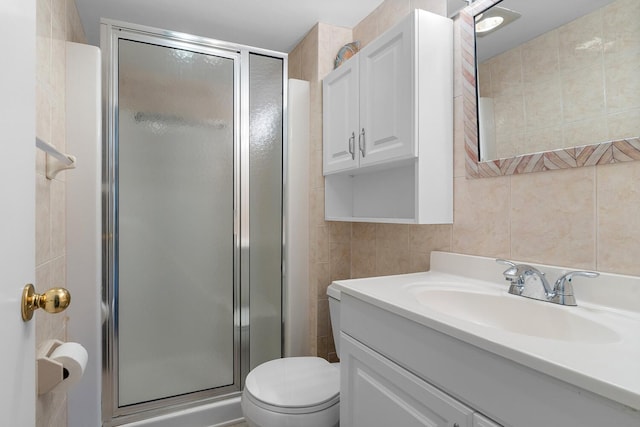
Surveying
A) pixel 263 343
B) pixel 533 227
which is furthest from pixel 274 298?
pixel 533 227

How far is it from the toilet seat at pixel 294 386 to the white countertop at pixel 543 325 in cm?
48

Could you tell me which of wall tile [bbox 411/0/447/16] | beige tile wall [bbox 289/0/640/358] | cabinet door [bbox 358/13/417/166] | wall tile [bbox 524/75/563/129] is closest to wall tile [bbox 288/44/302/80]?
beige tile wall [bbox 289/0/640/358]

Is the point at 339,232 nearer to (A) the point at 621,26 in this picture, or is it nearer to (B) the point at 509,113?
(B) the point at 509,113

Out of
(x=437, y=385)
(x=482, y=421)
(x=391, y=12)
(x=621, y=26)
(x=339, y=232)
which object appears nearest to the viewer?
(x=482, y=421)

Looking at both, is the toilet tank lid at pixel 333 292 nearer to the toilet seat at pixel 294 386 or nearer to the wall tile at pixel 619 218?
the toilet seat at pixel 294 386

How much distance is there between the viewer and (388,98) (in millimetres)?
1521

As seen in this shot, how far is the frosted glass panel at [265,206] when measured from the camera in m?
1.88

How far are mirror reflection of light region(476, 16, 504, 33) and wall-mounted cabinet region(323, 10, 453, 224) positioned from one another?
0.13 m

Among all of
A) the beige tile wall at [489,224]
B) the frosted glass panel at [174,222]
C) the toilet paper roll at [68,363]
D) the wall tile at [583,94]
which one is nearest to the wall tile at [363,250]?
the beige tile wall at [489,224]

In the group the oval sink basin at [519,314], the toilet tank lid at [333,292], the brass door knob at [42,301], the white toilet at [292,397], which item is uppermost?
the brass door knob at [42,301]

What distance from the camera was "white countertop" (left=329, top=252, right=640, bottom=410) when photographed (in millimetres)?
547

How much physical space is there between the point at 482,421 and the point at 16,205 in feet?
3.10

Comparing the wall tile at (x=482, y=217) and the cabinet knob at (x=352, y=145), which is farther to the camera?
the cabinet knob at (x=352, y=145)

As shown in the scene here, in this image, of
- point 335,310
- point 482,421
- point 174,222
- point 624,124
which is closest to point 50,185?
point 174,222
